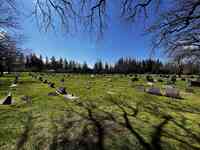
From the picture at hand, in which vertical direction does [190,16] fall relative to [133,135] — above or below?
above

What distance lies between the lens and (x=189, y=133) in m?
4.34

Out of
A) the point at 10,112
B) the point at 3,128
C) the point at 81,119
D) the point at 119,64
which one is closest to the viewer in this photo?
the point at 3,128

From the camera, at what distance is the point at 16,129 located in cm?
428

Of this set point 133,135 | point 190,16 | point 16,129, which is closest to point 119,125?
point 133,135

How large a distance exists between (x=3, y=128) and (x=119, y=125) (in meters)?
3.66

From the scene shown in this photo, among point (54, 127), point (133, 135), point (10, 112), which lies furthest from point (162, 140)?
point (10, 112)

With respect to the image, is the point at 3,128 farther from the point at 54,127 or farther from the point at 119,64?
the point at 119,64

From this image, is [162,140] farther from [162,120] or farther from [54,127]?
[54,127]

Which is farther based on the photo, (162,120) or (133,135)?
(162,120)

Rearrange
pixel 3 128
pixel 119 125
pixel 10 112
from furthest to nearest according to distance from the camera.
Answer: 1. pixel 10 112
2. pixel 119 125
3. pixel 3 128

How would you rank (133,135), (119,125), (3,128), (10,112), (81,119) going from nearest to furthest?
(133,135) → (3,128) → (119,125) → (81,119) → (10,112)

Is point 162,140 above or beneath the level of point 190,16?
beneath

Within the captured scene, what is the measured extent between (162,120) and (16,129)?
5.13 m

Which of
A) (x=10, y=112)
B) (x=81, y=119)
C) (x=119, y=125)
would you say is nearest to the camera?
(x=119, y=125)
